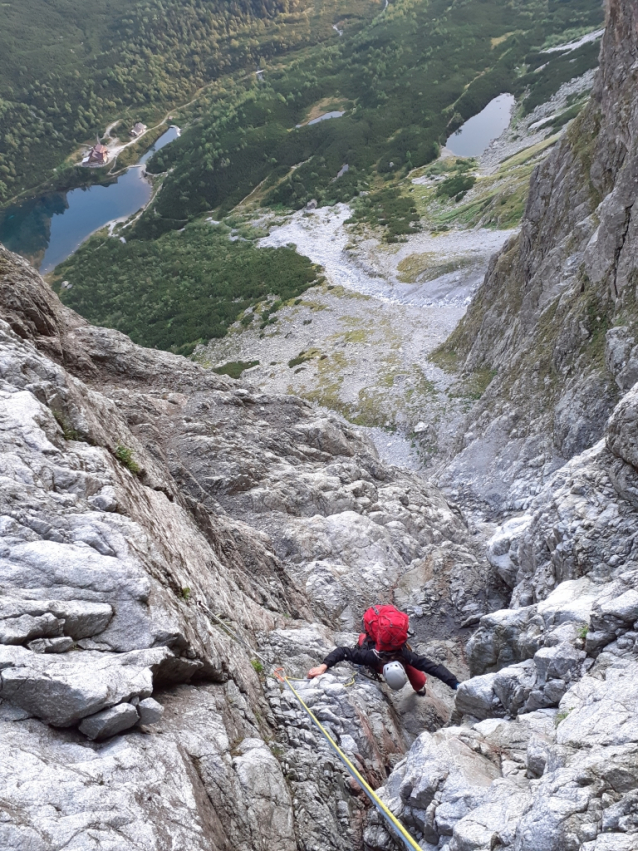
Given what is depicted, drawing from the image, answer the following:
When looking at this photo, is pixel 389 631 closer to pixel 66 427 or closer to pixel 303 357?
pixel 66 427

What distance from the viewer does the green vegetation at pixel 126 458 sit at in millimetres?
10398

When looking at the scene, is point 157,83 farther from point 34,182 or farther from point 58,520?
point 58,520

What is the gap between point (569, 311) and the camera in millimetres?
21922

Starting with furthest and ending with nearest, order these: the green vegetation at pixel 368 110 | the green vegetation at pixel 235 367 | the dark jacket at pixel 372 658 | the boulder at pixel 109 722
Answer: the green vegetation at pixel 368 110
the green vegetation at pixel 235 367
the dark jacket at pixel 372 658
the boulder at pixel 109 722

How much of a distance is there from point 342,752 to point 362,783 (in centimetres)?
88

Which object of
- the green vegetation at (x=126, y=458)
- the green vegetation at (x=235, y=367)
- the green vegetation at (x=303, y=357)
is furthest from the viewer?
the green vegetation at (x=235, y=367)

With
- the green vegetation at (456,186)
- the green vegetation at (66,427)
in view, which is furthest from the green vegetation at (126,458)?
the green vegetation at (456,186)

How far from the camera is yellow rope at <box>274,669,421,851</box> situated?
5.91 meters

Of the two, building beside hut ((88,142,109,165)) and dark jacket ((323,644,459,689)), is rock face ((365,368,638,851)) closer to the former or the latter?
dark jacket ((323,644,459,689))

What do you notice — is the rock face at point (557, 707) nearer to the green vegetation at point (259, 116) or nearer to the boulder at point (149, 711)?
the boulder at point (149, 711)

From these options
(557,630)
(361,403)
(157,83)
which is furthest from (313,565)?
(157,83)

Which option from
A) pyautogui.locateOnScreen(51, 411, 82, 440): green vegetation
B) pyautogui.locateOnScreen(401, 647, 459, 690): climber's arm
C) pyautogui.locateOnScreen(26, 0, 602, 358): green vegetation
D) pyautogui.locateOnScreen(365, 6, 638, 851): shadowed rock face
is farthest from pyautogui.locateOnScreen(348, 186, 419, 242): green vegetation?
pyautogui.locateOnScreen(51, 411, 82, 440): green vegetation

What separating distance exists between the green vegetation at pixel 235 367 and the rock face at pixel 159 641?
113ft

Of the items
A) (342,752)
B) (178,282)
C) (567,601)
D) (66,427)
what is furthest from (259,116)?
(342,752)
